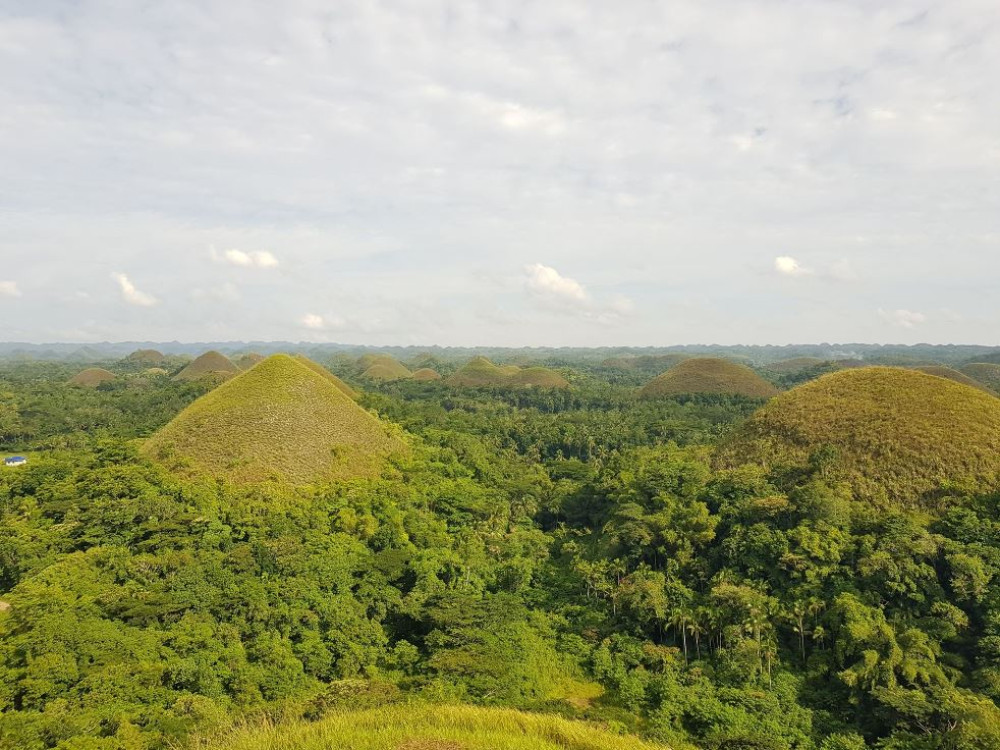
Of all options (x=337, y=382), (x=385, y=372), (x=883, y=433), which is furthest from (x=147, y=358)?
(x=883, y=433)

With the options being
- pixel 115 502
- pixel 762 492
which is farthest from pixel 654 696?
pixel 115 502

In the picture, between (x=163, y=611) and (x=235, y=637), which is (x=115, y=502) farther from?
(x=235, y=637)

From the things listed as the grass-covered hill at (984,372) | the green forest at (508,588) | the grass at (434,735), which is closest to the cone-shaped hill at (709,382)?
the green forest at (508,588)

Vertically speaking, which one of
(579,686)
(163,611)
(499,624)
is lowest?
(579,686)

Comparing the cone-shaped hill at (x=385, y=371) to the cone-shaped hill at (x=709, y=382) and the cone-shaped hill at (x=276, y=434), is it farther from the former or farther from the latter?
the cone-shaped hill at (x=276, y=434)

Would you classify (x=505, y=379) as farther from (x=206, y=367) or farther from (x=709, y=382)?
(x=206, y=367)

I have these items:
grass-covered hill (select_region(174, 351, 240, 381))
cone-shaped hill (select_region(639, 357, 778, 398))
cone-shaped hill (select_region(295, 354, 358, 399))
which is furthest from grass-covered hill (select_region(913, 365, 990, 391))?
grass-covered hill (select_region(174, 351, 240, 381))

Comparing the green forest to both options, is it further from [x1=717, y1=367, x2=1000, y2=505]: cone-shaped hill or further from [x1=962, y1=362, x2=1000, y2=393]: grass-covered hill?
[x1=962, y1=362, x2=1000, y2=393]: grass-covered hill
